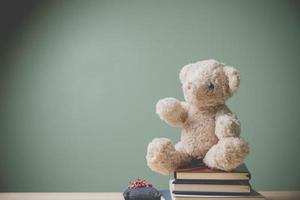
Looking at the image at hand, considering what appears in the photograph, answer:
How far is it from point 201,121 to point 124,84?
0.53 m

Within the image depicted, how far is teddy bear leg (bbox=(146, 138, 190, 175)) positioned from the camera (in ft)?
3.28

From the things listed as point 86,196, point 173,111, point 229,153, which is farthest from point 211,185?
point 86,196

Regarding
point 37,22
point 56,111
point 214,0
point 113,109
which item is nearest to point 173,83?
point 113,109

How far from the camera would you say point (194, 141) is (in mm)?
1047

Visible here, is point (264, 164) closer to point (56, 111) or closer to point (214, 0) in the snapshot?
point (214, 0)

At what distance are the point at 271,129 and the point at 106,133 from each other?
24.4 inches

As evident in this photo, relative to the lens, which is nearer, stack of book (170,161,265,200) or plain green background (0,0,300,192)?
stack of book (170,161,265,200)

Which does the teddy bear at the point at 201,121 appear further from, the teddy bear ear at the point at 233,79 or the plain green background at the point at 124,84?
the plain green background at the point at 124,84

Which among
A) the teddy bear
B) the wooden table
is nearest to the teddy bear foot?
the teddy bear

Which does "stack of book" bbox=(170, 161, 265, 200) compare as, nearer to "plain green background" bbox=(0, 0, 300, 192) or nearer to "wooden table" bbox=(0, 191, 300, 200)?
"wooden table" bbox=(0, 191, 300, 200)

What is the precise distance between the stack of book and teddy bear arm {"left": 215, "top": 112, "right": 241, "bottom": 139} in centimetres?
9

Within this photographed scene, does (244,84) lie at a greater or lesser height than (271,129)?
greater

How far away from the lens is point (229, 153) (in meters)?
0.94

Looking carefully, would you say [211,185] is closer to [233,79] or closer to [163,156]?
[163,156]
